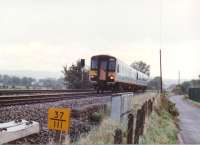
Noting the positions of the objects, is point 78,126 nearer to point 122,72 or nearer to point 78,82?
point 122,72

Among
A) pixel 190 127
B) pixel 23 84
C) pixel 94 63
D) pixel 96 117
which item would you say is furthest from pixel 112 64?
pixel 23 84

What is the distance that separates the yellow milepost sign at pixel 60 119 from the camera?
9508 mm

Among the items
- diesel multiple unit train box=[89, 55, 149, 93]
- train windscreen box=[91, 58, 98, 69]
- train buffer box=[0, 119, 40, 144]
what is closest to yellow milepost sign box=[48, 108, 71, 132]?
train buffer box=[0, 119, 40, 144]

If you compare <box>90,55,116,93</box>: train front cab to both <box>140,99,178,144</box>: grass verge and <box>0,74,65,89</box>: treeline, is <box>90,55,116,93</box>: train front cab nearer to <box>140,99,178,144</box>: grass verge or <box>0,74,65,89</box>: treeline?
<box>140,99,178,144</box>: grass verge

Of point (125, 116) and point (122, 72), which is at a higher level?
point (122, 72)

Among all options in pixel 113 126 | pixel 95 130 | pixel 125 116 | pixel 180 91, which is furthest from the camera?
pixel 180 91

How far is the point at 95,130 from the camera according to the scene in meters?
14.2

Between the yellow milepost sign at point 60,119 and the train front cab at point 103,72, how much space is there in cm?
2801

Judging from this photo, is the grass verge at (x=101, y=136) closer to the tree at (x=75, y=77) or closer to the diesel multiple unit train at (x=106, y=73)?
the diesel multiple unit train at (x=106, y=73)

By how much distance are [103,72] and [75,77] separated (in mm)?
22677

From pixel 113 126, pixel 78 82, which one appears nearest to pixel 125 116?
pixel 113 126

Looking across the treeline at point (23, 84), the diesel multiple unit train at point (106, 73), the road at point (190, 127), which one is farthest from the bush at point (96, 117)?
the treeline at point (23, 84)

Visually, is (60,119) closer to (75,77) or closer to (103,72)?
(103,72)

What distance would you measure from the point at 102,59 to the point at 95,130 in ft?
81.9
